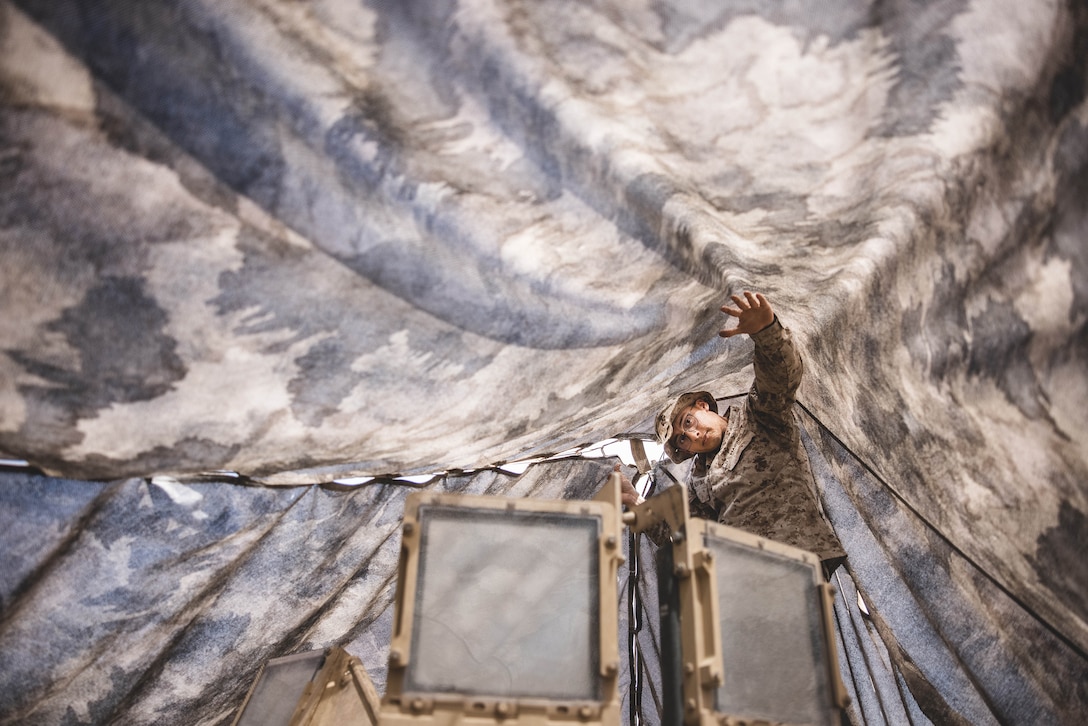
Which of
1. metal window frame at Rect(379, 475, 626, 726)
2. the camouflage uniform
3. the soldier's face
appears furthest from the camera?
the soldier's face

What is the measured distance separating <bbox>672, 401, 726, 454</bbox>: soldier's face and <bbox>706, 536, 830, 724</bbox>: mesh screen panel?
1.31 metres

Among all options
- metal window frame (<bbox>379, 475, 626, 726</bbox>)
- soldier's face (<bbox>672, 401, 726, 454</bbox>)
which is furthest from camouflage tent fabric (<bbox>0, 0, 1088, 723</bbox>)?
soldier's face (<bbox>672, 401, 726, 454</bbox>)

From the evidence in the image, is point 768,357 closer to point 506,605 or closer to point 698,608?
point 698,608

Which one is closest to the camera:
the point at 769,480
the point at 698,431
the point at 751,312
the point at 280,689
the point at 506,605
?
the point at 506,605

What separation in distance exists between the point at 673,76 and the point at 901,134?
531 mm

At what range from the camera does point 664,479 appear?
4.10 m

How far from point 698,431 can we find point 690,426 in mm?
47

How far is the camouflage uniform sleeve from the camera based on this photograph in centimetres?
239

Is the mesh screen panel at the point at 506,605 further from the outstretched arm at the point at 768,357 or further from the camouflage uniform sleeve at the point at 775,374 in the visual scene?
the camouflage uniform sleeve at the point at 775,374

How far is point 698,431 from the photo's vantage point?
10.4ft

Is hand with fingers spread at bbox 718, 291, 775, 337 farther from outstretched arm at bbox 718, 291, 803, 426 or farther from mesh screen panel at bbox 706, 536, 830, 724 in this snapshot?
mesh screen panel at bbox 706, 536, 830, 724

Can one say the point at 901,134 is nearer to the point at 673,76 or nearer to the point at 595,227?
the point at 673,76

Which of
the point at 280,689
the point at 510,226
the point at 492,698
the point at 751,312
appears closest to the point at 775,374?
the point at 751,312

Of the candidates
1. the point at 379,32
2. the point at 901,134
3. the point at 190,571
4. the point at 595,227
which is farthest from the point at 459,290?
the point at 190,571
